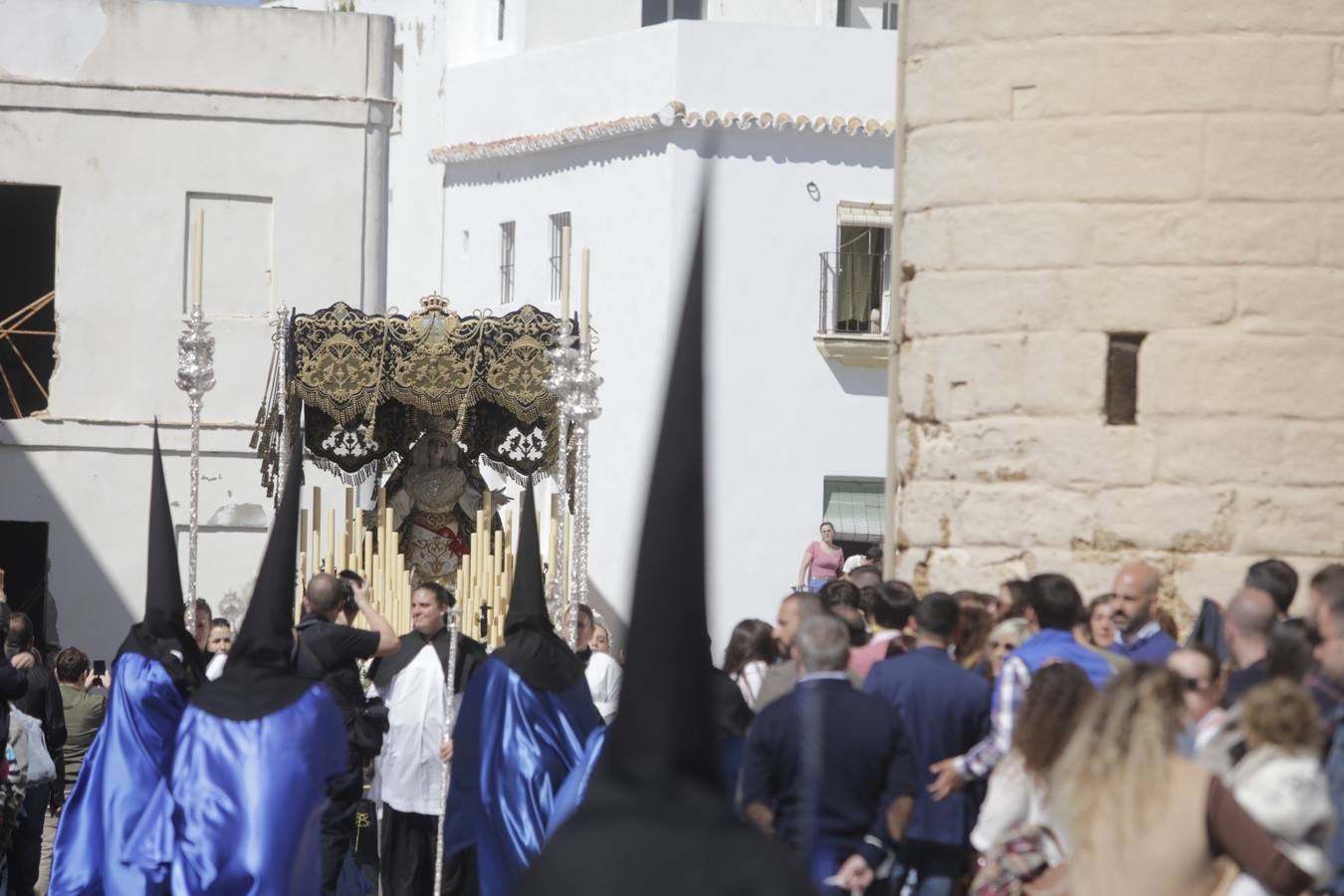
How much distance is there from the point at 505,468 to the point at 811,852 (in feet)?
38.2

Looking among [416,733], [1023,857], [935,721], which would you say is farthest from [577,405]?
[1023,857]

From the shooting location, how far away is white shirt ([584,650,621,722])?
1252 centimetres

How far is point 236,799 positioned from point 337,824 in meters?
1.84

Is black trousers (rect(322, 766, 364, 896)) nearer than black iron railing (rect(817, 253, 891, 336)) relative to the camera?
Yes

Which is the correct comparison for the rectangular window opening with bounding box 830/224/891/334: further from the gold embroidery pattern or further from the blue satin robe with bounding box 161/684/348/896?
the blue satin robe with bounding box 161/684/348/896

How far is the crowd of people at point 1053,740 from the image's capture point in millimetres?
5652

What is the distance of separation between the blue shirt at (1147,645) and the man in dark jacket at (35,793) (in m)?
5.65

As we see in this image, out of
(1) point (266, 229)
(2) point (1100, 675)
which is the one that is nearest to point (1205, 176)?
(2) point (1100, 675)

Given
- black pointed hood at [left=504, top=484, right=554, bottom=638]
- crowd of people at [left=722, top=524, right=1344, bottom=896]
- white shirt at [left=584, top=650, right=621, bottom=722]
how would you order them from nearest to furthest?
crowd of people at [left=722, top=524, right=1344, bottom=896] < black pointed hood at [left=504, top=484, right=554, bottom=638] < white shirt at [left=584, top=650, right=621, bottom=722]

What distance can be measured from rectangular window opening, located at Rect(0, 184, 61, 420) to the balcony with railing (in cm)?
828

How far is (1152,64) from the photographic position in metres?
10.2

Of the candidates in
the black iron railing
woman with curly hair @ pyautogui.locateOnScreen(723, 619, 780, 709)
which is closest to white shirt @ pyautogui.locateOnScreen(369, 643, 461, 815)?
woman with curly hair @ pyautogui.locateOnScreen(723, 619, 780, 709)

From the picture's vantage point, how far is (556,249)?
28.6 meters

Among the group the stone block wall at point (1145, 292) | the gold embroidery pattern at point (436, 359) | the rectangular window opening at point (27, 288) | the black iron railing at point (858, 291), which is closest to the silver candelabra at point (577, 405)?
the gold embroidery pattern at point (436, 359)
